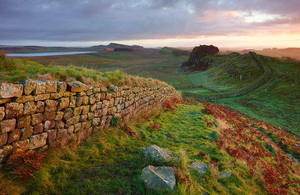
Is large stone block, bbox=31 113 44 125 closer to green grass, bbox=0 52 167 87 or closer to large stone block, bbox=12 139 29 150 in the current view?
large stone block, bbox=12 139 29 150

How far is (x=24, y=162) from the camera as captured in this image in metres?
4.39

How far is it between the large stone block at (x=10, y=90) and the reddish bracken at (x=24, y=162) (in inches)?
57.8

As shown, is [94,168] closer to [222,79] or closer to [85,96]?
[85,96]

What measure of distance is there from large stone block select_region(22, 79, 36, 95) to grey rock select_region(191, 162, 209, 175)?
5723mm

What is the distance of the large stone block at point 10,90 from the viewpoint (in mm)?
4064

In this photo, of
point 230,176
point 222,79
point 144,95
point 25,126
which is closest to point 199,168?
point 230,176

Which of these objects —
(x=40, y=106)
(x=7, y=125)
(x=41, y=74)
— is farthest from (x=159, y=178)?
(x=41, y=74)

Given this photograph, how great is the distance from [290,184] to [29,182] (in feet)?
30.5

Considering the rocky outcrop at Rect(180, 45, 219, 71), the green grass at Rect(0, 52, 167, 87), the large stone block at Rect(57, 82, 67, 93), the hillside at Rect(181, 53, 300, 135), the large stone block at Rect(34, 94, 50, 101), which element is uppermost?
the rocky outcrop at Rect(180, 45, 219, 71)

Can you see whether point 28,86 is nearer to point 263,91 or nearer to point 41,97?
point 41,97

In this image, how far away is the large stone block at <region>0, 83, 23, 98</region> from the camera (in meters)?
4.06

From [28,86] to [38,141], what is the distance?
5.43ft

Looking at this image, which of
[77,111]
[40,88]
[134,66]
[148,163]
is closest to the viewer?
[40,88]

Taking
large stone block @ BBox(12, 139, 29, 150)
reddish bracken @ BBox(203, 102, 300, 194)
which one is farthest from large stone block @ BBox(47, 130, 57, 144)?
reddish bracken @ BBox(203, 102, 300, 194)
